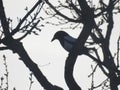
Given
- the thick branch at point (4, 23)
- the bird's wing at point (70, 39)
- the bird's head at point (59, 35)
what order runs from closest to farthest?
1. the thick branch at point (4, 23)
2. the bird's wing at point (70, 39)
3. the bird's head at point (59, 35)

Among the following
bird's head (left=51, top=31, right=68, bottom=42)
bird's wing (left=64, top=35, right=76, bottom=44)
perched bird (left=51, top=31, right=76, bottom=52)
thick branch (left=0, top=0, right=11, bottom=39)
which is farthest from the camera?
bird's head (left=51, top=31, right=68, bottom=42)

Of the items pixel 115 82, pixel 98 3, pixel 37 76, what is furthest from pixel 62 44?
pixel 37 76

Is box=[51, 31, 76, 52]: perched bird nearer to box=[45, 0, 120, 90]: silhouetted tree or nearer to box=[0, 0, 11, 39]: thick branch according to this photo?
box=[45, 0, 120, 90]: silhouetted tree

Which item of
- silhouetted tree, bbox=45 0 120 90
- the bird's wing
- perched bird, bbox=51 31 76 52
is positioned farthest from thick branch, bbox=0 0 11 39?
perched bird, bbox=51 31 76 52

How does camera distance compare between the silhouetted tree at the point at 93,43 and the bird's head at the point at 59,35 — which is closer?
the silhouetted tree at the point at 93,43

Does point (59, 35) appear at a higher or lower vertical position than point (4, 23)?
lower

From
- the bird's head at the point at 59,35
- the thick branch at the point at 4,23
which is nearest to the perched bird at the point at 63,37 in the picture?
the bird's head at the point at 59,35

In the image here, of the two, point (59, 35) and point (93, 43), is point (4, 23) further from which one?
point (59, 35)

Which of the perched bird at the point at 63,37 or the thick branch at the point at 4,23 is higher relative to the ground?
the thick branch at the point at 4,23

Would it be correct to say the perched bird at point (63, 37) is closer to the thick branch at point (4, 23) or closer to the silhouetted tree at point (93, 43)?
the silhouetted tree at point (93, 43)

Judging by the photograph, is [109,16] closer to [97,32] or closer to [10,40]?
[97,32]

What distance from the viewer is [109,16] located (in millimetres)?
7379

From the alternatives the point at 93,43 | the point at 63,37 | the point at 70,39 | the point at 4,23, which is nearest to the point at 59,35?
the point at 63,37

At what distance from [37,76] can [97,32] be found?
366 cm
